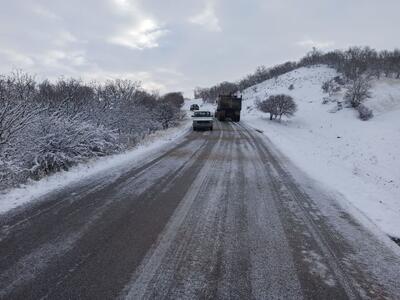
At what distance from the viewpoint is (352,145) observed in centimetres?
2703

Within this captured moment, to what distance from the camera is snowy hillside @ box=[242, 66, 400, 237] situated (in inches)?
327

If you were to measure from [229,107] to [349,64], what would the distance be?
48.4m

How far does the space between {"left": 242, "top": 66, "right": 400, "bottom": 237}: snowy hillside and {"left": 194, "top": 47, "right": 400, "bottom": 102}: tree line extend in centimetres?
752

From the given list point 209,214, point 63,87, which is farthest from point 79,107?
point 209,214

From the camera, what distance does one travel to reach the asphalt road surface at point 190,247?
377cm

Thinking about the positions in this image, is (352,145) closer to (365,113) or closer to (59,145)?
(365,113)

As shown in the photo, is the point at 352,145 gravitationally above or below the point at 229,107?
below

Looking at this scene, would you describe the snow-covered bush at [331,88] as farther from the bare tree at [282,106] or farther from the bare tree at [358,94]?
the bare tree at [282,106]

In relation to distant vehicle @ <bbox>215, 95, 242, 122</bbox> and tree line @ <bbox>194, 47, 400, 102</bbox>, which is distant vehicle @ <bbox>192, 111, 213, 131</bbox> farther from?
tree line @ <bbox>194, 47, 400, 102</bbox>

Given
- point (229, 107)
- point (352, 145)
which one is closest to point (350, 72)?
point (229, 107)

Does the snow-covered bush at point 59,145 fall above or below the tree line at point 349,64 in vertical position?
below

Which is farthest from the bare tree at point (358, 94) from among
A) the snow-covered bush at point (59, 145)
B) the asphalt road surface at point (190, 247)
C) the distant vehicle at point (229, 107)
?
the asphalt road surface at point (190, 247)

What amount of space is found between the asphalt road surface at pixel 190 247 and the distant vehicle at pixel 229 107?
118 feet

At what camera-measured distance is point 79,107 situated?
Answer: 53.7ft
